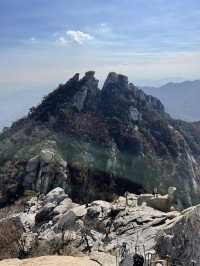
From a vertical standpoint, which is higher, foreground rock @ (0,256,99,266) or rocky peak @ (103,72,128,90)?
rocky peak @ (103,72,128,90)

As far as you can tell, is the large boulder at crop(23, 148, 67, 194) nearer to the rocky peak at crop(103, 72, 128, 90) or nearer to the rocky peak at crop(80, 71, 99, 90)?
the rocky peak at crop(80, 71, 99, 90)

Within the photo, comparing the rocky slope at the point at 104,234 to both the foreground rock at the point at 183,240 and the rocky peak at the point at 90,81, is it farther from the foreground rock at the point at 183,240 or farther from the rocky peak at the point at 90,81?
the rocky peak at the point at 90,81

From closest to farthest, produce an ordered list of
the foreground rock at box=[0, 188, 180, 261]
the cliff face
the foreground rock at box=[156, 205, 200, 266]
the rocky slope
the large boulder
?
1. the foreground rock at box=[156, 205, 200, 266]
2. the rocky slope
3. the foreground rock at box=[0, 188, 180, 261]
4. the large boulder
5. the cliff face

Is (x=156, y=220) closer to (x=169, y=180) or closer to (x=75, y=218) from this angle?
(x=75, y=218)

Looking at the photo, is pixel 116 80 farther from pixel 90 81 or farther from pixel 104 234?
pixel 104 234

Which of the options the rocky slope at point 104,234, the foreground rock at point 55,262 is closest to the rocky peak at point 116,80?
the rocky slope at point 104,234

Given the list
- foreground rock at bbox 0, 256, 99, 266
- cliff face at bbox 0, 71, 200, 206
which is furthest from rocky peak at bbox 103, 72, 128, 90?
foreground rock at bbox 0, 256, 99, 266

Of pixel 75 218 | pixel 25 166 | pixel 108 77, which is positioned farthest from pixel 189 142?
pixel 75 218

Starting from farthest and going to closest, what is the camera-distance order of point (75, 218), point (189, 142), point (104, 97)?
point (189, 142) → point (104, 97) → point (75, 218)
